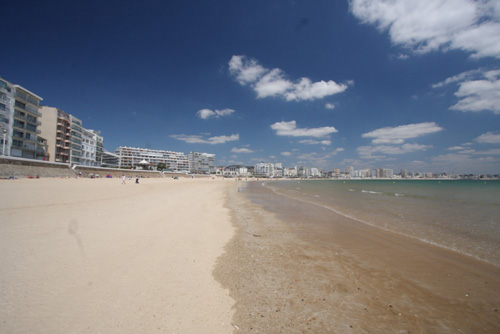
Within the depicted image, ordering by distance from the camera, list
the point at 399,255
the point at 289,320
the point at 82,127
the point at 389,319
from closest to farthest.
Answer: the point at 289,320 < the point at 389,319 < the point at 399,255 < the point at 82,127

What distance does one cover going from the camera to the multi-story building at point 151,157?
150m

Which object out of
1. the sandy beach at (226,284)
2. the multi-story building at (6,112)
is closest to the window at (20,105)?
the multi-story building at (6,112)

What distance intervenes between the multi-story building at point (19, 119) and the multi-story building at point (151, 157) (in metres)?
89.6

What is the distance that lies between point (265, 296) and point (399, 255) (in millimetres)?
5611

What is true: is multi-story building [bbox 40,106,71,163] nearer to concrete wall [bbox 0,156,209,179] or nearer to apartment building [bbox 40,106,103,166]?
apartment building [bbox 40,106,103,166]

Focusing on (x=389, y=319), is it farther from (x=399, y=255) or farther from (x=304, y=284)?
(x=399, y=255)

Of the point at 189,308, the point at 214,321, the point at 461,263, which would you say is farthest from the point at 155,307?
the point at 461,263

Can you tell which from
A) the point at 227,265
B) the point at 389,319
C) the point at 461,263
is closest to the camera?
the point at 389,319

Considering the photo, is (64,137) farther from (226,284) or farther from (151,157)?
(151,157)

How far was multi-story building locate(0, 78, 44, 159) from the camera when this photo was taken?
140 feet

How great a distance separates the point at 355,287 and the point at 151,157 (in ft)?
575

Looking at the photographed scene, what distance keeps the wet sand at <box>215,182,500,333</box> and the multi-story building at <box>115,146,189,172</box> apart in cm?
14850

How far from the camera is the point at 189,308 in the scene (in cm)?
376

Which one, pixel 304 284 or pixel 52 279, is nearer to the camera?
pixel 52 279
